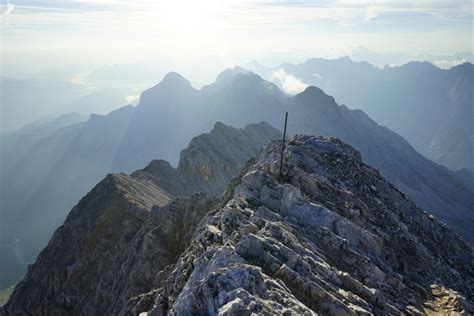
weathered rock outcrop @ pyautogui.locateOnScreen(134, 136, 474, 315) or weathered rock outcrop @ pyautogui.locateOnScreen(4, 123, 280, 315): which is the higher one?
weathered rock outcrop @ pyautogui.locateOnScreen(134, 136, 474, 315)

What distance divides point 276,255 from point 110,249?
1789 inches

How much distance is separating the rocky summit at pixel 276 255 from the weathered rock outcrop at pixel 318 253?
0.10 m

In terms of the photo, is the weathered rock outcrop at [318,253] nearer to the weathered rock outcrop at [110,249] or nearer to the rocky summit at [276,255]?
the rocky summit at [276,255]

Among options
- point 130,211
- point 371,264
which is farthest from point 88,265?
point 371,264

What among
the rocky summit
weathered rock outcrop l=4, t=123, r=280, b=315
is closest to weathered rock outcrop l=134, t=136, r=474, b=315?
→ the rocky summit

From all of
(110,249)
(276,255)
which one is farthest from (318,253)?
(110,249)

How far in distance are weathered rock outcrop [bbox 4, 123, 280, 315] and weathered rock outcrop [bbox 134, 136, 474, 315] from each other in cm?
1067

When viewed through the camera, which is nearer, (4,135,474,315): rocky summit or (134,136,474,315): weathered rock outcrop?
(134,136,474,315): weathered rock outcrop

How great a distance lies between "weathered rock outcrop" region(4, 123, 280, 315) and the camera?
56.4 metres

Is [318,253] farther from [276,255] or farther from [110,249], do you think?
[110,249]

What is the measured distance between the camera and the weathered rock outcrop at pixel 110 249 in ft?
185

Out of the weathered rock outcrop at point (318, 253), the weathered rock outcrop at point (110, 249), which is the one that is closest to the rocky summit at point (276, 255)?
the weathered rock outcrop at point (318, 253)

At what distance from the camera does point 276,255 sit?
93.9ft

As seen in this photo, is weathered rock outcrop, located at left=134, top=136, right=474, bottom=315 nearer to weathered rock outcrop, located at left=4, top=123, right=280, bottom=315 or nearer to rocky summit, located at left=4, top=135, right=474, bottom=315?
rocky summit, located at left=4, top=135, right=474, bottom=315
